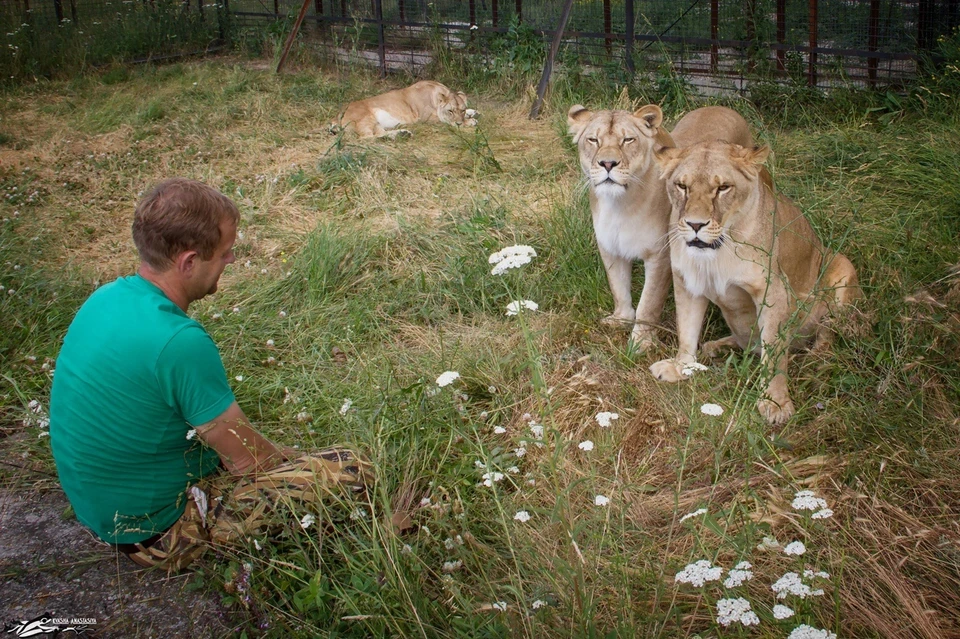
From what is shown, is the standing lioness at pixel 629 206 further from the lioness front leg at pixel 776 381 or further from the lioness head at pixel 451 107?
the lioness head at pixel 451 107

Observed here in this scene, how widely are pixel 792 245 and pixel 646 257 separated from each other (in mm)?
742

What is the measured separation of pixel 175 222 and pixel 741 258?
2324 mm

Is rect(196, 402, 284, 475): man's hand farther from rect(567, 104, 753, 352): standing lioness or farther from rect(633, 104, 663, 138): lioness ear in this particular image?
rect(633, 104, 663, 138): lioness ear

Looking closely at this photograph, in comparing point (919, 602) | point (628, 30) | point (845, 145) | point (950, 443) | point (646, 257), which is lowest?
point (919, 602)

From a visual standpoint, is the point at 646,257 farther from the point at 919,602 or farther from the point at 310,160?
the point at 310,160

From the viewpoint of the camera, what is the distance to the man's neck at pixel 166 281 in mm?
2982

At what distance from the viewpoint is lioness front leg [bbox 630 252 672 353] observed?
4582 mm

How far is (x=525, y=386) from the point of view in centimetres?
384

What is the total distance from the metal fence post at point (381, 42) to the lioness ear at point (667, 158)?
24.9 ft

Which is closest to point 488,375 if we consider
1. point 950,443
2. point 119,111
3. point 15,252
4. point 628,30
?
point 950,443

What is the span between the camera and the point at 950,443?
10.1 feet

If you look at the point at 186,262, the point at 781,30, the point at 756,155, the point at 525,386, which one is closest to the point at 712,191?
the point at 756,155

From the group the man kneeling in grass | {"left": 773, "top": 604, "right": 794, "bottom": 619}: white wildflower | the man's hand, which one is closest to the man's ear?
the man kneeling in grass

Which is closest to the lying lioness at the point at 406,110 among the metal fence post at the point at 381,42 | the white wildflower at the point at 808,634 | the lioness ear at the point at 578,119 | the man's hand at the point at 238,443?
the metal fence post at the point at 381,42
